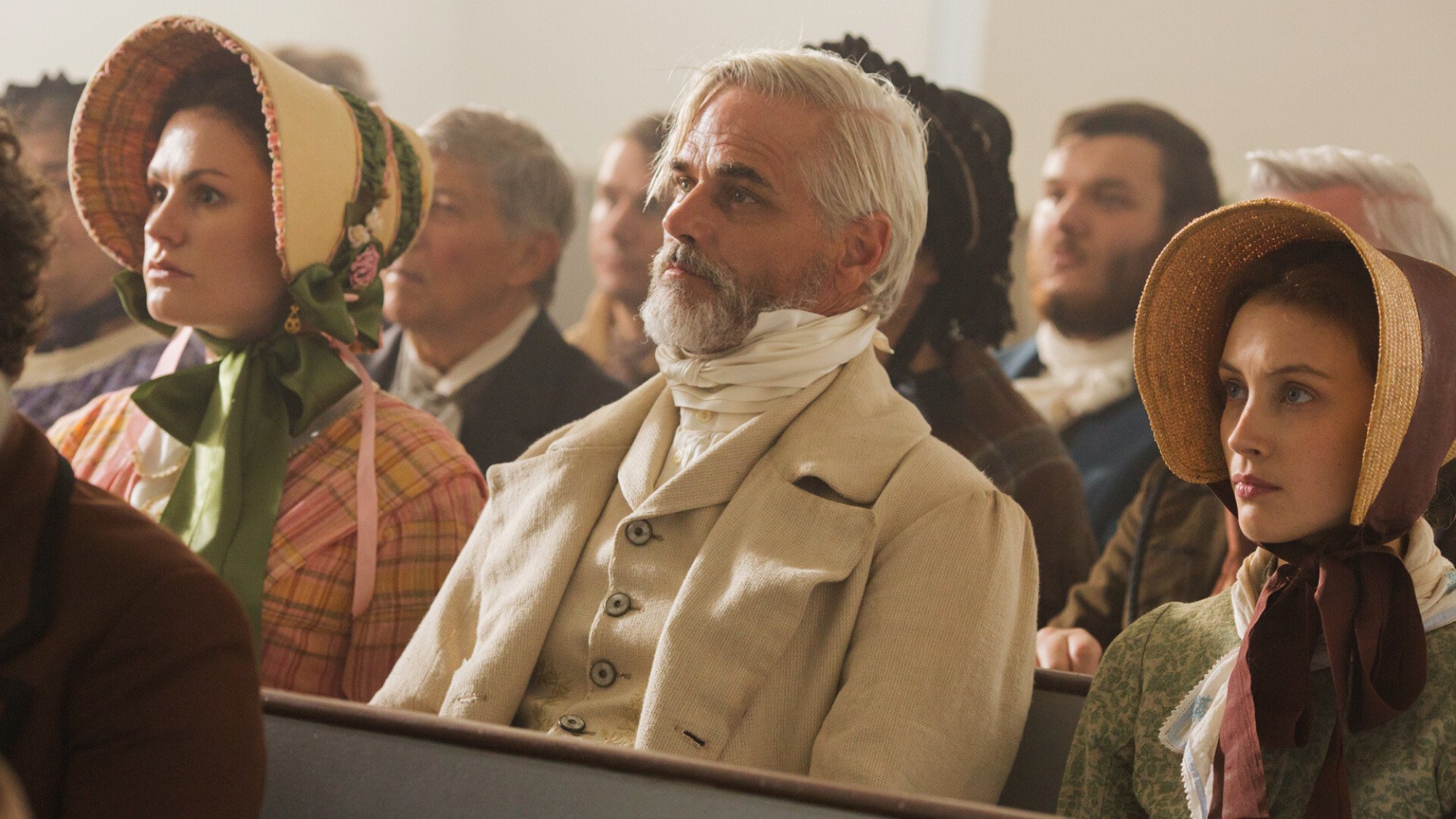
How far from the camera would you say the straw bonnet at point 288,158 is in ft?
7.88

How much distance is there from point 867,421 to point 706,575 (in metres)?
0.31

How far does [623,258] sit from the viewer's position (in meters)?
3.71

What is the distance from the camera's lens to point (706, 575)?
73.2 inches

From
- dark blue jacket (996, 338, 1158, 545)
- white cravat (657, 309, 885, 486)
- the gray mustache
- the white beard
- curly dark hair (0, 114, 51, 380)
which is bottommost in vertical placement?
dark blue jacket (996, 338, 1158, 545)

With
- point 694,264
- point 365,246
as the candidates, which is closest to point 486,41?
point 365,246

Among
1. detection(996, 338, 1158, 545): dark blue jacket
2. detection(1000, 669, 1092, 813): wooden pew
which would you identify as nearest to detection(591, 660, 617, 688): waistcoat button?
detection(1000, 669, 1092, 813): wooden pew

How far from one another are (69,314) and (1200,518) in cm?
291

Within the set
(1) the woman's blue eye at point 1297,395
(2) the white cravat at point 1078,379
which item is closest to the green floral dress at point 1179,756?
(1) the woman's blue eye at point 1297,395

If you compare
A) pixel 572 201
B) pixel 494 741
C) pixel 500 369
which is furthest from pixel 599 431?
pixel 572 201

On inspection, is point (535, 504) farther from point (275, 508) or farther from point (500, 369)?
point (500, 369)

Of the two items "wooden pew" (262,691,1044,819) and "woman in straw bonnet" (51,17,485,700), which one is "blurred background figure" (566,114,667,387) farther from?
"wooden pew" (262,691,1044,819)

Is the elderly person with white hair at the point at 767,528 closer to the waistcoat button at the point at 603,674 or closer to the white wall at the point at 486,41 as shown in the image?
the waistcoat button at the point at 603,674

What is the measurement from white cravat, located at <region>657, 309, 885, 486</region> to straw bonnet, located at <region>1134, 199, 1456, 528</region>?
1.35 ft

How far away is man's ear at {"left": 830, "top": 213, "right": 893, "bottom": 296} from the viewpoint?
210 cm
